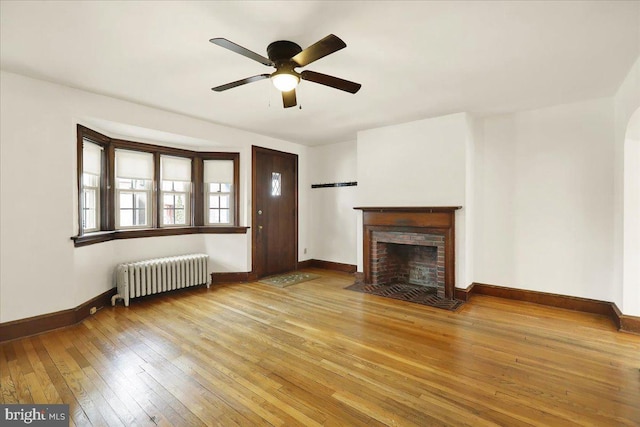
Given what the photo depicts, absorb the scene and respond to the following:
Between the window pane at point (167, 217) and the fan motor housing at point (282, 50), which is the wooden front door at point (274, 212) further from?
the fan motor housing at point (282, 50)

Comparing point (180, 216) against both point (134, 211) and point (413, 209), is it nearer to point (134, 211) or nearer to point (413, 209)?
point (134, 211)

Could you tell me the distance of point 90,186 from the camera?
12.5 feet

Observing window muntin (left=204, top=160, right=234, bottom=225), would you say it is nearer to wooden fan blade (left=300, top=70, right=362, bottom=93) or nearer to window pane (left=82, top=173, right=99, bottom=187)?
window pane (left=82, top=173, right=99, bottom=187)

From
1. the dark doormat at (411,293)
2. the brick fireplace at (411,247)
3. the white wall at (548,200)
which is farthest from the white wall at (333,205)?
the white wall at (548,200)

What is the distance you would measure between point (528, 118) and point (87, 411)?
5.67m

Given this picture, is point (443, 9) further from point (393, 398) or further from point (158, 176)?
point (158, 176)

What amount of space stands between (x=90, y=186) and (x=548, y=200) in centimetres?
628

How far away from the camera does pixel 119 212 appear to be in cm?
431

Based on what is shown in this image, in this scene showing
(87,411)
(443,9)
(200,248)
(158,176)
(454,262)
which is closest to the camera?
(87,411)

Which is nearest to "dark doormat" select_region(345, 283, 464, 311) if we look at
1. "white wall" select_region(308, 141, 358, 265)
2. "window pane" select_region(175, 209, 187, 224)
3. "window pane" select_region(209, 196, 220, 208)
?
"white wall" select_region(308, 141, 358, 265)

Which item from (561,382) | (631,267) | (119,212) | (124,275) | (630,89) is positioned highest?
(630,89)

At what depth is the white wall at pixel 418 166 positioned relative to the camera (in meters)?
4.12

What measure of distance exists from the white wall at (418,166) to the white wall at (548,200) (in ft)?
1.67

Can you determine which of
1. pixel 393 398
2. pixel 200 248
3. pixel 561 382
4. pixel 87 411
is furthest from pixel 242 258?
pixel 561 382
